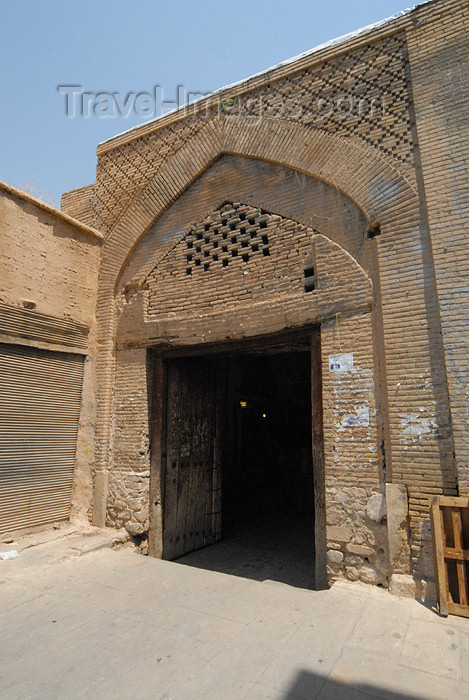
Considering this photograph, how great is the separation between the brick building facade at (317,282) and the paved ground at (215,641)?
742 millimetres

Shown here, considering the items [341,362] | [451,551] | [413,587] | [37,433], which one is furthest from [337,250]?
[37,433]

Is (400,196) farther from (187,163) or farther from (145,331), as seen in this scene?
(145,331)

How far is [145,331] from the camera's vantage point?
5.96m

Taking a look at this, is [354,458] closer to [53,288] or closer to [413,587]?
[413,587]

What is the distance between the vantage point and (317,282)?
15.8 feet

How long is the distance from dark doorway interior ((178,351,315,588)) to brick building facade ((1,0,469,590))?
2.50m

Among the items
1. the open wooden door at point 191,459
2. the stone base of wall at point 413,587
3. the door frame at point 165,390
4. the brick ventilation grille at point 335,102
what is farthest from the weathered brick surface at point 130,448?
the stone base of wall at point 413,587

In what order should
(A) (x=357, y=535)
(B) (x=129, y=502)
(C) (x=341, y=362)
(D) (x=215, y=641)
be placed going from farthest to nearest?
(B) (x=129, y=502)
(C) (x=341, y=362)
(A) (x=357, y=535)
(D) (x=215, y=641)

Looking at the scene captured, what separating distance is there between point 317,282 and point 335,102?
7.65 ft

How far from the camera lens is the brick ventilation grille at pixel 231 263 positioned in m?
5.09

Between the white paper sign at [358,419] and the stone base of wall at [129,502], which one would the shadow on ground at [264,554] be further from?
the white paper sign at [358,419]

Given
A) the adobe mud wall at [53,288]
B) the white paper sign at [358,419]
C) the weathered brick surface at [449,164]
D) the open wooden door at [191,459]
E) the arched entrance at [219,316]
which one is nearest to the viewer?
the weathered brick surface at [449,164]

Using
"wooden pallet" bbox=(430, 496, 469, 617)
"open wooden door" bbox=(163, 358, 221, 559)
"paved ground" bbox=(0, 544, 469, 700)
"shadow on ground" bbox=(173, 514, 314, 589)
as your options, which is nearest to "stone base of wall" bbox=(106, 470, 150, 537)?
"open wooden door" bbox=(163, 358, 221, 559)

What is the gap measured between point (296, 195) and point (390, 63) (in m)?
1.79
